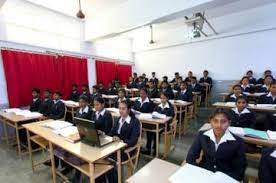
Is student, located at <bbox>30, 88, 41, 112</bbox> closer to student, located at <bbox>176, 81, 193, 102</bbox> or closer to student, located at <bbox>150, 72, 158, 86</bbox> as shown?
student, located at <bbox>176, 81, 193, 102</bbox>

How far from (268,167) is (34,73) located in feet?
18.3

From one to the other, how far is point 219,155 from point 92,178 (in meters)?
1.21

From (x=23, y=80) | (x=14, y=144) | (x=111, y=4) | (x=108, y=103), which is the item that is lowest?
(x=14, y=144)

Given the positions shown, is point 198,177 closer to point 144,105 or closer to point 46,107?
point 144,105

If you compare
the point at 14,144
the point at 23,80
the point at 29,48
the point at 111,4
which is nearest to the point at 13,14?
the point at 29,48

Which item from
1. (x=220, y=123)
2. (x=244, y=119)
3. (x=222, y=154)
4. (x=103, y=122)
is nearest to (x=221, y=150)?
(x=222, y=154)

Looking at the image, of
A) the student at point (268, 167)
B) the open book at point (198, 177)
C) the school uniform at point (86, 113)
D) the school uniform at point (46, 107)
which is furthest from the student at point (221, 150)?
A: the school uniform at point (46, 107)

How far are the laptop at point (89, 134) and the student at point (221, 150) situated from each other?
36.2 inches

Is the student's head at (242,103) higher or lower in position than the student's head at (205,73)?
lower

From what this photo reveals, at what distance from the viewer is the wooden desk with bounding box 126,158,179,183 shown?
1.26 m

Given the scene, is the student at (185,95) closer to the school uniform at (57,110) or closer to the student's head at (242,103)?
the student's head at (242,103)

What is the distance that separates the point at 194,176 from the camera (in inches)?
45.7

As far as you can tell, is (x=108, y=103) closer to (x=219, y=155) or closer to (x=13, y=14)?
(x=13, y=14)

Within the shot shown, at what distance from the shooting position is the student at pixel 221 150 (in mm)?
1397
